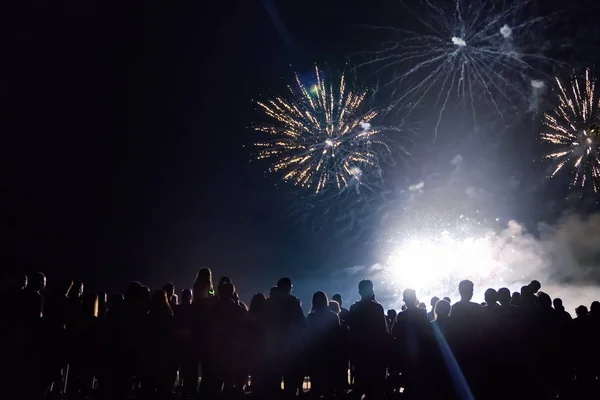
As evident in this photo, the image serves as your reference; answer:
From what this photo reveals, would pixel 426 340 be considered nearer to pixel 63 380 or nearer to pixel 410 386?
pixel 410 386

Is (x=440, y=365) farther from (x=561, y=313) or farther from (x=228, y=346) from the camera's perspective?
(x=228, y=346)

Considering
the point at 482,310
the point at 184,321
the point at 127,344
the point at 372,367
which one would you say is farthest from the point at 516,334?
the point at 127,344

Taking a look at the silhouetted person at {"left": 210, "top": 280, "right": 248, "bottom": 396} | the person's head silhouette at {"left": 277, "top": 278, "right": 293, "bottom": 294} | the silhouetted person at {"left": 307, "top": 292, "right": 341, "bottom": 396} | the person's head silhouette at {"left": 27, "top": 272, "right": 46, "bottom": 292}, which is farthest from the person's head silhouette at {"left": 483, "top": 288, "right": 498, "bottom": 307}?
the person's head silhouette at {"left": 27, "top": 272, "right": 46, "bottom": 292}

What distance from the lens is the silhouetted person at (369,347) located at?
7.03m

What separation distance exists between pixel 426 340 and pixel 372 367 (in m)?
1.15

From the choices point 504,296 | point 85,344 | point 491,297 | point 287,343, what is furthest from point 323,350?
point 85,344

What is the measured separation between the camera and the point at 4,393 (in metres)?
5.77

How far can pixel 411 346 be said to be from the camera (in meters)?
7.30

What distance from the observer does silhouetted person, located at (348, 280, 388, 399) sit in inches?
277

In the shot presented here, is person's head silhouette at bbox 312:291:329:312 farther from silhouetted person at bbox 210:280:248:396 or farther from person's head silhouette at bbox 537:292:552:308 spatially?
person's head silhouette at bbox 537:292:552:308

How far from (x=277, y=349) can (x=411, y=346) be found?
8.40 ft

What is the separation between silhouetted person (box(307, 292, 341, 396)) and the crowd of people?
0.7 inches

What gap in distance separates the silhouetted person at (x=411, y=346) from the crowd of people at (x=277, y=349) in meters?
0.02

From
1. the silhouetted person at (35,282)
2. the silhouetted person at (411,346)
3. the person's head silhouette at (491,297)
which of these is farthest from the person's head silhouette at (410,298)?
the silhouetted person at (35,282)
